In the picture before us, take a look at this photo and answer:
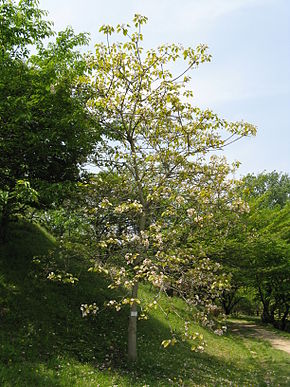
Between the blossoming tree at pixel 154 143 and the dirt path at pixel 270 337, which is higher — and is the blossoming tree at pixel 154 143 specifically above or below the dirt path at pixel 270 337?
above

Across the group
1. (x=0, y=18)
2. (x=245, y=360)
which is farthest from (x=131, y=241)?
(x=245, y=360)

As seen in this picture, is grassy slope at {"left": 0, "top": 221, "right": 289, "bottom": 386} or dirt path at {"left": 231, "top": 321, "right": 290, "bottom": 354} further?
dirt path at {"left": 231, "top": 321, "right": 290, "bottom": 354}

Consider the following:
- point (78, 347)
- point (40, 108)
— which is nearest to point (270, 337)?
point (78, 347)

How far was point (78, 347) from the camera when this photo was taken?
425 inches

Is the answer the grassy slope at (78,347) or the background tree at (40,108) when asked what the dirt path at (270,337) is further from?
the background tree at (40,108)

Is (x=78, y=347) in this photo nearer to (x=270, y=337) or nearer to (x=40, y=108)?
(x=40, y=108)

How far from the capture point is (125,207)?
910cm

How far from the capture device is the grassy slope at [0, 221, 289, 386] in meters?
8.79

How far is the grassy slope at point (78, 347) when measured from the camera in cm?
879

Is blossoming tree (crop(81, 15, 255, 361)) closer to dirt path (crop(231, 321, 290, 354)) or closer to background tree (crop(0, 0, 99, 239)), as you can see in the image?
background tree (crop(0, 0, 99, 239))

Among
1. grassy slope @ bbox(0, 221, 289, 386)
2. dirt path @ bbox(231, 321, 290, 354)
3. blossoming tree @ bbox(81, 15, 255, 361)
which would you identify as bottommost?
dirt path @ bbox(231, 321, 290, 354)

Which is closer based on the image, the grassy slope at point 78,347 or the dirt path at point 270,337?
the grassy slope at point 78,347

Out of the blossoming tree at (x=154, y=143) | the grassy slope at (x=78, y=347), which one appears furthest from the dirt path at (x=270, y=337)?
the blossoming tree at (x=154, y=143)

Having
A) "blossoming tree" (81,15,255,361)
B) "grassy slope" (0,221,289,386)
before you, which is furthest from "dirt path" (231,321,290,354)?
"blossoming tree" (81,15,255,361)
